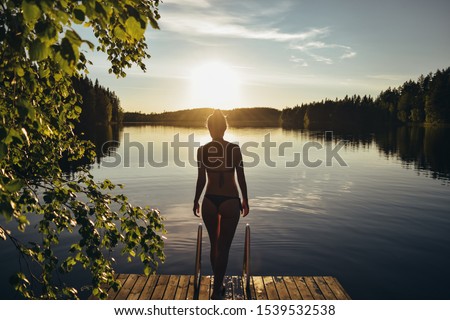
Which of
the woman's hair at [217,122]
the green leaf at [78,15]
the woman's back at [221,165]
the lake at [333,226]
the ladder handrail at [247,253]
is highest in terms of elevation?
the green leaf at [78,15]

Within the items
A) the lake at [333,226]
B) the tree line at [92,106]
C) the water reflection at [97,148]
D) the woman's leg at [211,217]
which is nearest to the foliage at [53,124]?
the water reflection at [97,148]

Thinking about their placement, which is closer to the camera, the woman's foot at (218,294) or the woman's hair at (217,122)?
the woman's hair at (217,122)

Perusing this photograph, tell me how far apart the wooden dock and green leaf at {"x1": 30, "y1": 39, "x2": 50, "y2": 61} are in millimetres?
6314

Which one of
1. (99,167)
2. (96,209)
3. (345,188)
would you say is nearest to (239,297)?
(96,209)

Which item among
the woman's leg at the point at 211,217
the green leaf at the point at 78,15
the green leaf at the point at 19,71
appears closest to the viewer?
the green leaf at the point at 78,15

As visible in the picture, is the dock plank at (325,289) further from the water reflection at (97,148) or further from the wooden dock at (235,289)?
the water reflection at (97,148)

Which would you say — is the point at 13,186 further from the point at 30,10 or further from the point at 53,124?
the point at 53,124

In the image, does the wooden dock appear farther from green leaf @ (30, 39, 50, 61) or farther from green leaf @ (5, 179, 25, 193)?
green leaf @ (30, 39, 50, 61)

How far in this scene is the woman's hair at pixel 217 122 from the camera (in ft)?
22.1

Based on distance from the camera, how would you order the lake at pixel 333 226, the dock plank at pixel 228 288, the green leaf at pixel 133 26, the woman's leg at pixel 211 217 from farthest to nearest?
the lake at pixel 333 226 < the dock plank at pixel 228 288 < the woman's leg at pixel 211 217 < the green leaf at pixel 133 26

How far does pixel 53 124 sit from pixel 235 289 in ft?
17.6

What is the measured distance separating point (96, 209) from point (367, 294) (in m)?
8.93

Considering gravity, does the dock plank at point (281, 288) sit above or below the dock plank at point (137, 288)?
above
